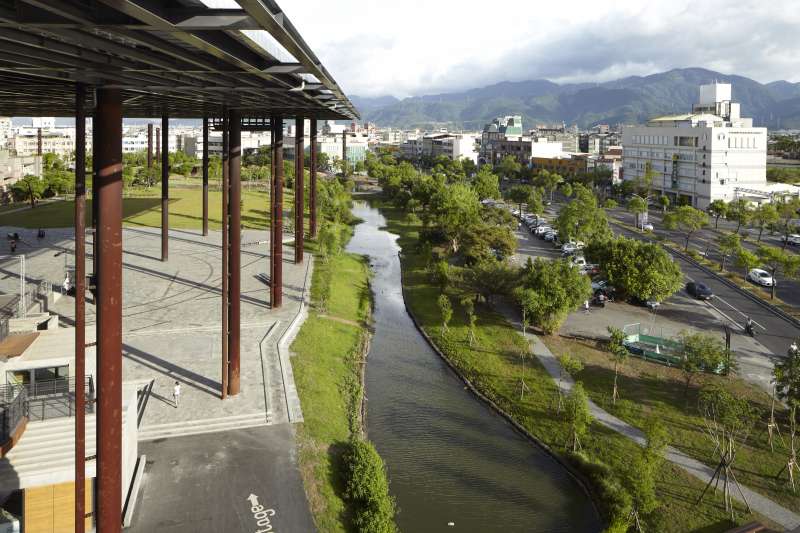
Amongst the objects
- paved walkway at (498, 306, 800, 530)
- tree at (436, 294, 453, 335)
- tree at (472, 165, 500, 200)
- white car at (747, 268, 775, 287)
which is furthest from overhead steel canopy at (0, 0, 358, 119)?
tree at (472, 165, 500, 200)

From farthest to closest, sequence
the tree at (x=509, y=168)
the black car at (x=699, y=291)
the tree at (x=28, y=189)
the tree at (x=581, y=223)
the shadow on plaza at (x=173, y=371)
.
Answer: the tree at (x=509, y=168) < the tree at (x=28, y=189) < the tree at (x=581, y=223) < the black car at (x=699, y=291) < the shadow on plaza at (x=173, y=371)

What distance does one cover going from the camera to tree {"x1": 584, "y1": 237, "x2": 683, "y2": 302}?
20922 millimetres

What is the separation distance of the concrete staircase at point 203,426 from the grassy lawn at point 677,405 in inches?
307

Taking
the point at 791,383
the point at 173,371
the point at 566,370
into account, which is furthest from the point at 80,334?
the point at 791,383

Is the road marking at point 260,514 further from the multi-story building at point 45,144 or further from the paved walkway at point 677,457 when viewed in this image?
the multi-story building at point 45,144

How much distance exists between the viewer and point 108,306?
7215mm

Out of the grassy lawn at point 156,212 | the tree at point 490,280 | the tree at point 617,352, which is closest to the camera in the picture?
the tree at point 617,352

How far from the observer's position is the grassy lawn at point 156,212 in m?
34.8

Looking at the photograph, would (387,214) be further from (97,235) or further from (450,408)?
(97,235)

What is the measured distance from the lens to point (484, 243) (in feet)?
88.2

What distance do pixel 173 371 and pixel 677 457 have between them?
1092cm

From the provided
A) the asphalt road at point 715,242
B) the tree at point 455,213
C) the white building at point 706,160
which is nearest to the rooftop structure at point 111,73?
the tree at point 455,213

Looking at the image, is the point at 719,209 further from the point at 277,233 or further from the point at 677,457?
the point at 677,457

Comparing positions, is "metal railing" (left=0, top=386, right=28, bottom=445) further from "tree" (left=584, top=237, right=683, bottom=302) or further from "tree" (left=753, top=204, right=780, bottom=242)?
"tree" (left=753, top=204, right=780, bottom=242)
